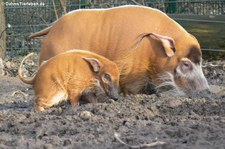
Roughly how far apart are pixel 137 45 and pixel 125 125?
1.49m

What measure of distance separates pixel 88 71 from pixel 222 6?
16.1 ft

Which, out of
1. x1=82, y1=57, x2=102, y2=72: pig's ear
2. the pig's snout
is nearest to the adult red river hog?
the pig's snout

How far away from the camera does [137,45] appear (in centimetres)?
549

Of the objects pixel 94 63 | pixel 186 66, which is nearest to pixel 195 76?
pixel 186 66

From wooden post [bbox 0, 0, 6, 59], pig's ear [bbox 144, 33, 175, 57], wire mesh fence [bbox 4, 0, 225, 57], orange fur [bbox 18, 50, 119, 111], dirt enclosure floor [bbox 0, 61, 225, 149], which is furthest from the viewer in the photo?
wooden post [bbox 0, 0, 6, 59]

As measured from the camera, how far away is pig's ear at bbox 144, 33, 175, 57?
5.45 metres

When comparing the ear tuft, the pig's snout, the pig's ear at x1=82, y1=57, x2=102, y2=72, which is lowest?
the pig's snout

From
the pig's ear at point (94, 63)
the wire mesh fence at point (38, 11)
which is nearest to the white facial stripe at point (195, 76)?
the pig's ear at point (94, 63)

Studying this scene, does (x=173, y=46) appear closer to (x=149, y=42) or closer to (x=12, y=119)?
(x=149, y=42)

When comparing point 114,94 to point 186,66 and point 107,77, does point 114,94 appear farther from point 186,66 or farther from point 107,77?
point 186,66

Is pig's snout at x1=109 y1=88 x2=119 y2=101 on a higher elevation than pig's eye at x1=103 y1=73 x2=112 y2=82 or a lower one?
lower

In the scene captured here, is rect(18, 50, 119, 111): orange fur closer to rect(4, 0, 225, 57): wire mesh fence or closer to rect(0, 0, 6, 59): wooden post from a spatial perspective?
rect(4, 0, 225, 57): wire mesh fence

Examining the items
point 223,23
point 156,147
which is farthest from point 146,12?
point 223,23

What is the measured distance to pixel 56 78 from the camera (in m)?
5.16
